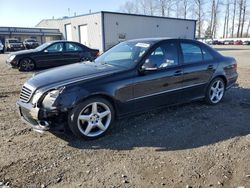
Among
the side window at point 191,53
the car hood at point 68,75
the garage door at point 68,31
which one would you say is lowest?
the car hood at point 68,75

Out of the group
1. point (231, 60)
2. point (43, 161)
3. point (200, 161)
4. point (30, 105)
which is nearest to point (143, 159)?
point (200, 161)

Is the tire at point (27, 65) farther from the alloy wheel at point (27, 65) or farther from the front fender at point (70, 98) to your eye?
→ the front fender at point (70, 98)

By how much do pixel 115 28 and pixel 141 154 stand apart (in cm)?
2618

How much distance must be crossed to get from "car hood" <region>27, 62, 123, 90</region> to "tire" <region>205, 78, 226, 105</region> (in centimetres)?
245

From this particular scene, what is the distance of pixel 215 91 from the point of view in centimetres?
610

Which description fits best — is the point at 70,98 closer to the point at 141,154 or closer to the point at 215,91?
the point at 141,154

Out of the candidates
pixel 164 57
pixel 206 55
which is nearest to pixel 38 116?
pixel 164 57

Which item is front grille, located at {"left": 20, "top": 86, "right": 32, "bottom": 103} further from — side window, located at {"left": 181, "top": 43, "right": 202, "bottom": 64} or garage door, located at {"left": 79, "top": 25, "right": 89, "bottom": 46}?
garage door, located at {"left": 79, "top": 25, "right": 89, "bottom": 46}

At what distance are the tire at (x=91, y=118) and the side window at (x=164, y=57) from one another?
44.3 inches

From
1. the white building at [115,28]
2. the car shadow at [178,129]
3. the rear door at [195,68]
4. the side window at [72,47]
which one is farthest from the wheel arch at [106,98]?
the white building at [115,28]

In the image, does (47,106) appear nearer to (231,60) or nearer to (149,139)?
(149,139)

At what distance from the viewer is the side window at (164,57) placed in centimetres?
480

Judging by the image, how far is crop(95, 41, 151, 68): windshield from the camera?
4.76m

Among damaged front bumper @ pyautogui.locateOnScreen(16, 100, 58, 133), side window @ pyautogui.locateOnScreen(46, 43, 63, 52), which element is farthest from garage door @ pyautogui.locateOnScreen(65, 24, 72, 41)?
damaged front bumper @ pyautogui.locateOnScreen(16, 100, 58, 133)
